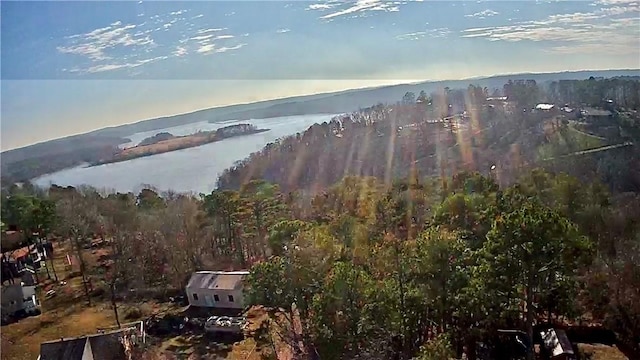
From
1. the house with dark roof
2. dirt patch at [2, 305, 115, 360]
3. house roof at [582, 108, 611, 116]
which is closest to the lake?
dirt patch at [2, 305, 115, 360]

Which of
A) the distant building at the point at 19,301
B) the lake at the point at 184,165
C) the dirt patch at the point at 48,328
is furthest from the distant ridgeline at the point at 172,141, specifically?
the dirt patch at the point at 48,328

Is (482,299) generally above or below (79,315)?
above

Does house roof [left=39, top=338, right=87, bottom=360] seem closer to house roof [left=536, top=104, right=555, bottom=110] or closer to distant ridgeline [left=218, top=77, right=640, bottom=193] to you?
distant ridgeline [left=218, top=77, right=640, bottom=193]

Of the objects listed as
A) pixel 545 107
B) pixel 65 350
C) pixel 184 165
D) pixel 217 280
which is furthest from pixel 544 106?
pixel 65 350

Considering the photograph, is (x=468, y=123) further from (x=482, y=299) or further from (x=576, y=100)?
(x=482, y=299)

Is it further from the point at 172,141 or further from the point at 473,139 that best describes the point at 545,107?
the point at 172,141

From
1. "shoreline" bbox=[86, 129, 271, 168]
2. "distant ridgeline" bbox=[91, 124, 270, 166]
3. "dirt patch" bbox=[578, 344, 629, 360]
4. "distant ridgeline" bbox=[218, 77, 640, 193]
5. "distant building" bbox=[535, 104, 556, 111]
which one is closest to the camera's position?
"dirt patch" bbox=[578, 344, 629, 360]

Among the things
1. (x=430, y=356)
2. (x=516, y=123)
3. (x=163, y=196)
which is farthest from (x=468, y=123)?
(x=430, y=356)
